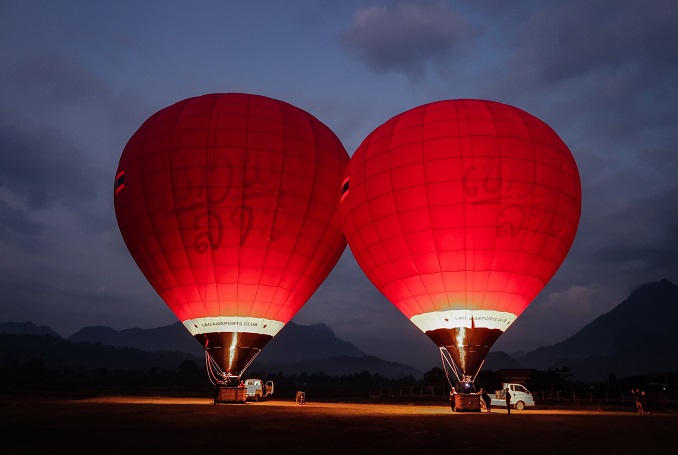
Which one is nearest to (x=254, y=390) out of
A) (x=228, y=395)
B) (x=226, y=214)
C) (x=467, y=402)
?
(x=228, y=395)

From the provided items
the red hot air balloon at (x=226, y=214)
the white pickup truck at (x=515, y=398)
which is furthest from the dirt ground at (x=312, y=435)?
the white pickup truck at (x=515, y=398)

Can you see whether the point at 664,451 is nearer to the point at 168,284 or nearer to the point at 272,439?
the point at 272,439

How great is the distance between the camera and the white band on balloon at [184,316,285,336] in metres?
21.8

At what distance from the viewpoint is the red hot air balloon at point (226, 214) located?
21.5 meters

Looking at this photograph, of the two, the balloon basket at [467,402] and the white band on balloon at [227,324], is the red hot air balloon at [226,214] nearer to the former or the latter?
the white band on balloon at [227,324]

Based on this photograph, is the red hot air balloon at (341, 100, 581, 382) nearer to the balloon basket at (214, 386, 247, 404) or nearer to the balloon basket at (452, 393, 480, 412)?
the balloon basket at (452, 393, 480, 412)

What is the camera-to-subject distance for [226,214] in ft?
70.1

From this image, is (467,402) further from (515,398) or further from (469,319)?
(515,398)

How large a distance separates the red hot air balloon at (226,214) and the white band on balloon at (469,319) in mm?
6505

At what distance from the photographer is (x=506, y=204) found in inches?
731

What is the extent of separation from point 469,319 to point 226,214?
32.1ft

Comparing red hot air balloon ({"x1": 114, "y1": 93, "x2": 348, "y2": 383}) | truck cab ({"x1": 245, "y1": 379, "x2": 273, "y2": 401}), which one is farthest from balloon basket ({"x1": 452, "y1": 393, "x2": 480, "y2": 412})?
truck cab ({"x1": 245, "y1": 379, "x2": 273, "y2": 401})

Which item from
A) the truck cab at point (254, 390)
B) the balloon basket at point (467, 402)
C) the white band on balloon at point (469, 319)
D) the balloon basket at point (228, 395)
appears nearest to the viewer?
the balloon basket at point (467, 402)

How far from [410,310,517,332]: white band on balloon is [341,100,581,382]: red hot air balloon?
1.3 inches
